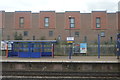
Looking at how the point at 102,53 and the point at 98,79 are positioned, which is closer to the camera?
the point at 98,79

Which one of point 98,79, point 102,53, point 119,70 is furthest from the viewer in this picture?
point 102,53

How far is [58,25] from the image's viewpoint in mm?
41906

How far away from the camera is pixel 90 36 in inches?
1634

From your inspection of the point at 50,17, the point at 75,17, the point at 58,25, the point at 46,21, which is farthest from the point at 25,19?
the point at 75,17

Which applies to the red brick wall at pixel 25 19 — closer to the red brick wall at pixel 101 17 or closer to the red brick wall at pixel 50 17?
the red brick wall at pixel 50 17

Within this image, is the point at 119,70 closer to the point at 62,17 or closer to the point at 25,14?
the point at 62,17

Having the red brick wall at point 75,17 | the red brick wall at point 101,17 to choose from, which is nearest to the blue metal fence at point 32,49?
the red brick wall at point 75,17

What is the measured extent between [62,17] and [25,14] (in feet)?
34.8

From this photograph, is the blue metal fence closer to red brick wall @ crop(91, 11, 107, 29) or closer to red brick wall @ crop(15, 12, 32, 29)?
red brick wall @ crop(15, 12, 32, 29)

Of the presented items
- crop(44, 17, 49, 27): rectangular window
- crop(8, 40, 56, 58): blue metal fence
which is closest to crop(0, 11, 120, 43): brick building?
crop(44, 17, 49, 27): rectangular window

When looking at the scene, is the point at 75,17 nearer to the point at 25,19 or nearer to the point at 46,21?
the point at 46,21

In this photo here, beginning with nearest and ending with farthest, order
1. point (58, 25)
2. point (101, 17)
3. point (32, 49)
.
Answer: point (32, 49), point (58, 25), point (101, 17)

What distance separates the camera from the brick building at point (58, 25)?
41.6 m

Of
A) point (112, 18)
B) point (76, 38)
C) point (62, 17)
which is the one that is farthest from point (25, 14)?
point (112, 18)
